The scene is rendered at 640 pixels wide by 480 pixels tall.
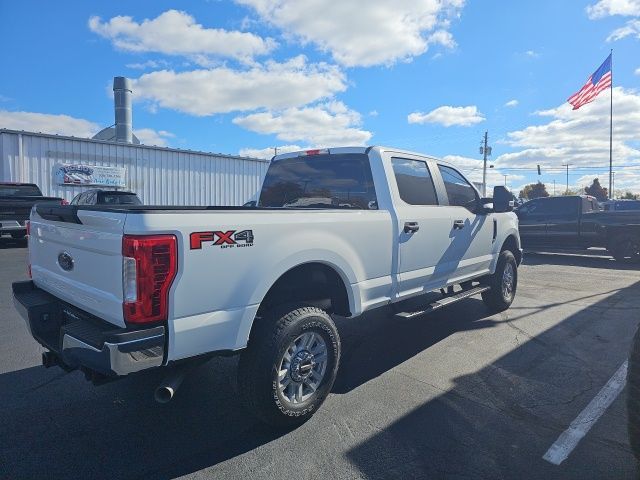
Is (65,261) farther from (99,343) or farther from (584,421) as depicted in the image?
(584,421)

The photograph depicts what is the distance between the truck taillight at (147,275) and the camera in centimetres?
227

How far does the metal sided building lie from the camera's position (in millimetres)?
16000

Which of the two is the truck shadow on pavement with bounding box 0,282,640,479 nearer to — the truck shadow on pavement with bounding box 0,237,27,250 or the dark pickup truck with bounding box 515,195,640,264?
the dark pickup truck with bounding box 515,195,640,264

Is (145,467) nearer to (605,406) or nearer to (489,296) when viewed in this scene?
(605,406)

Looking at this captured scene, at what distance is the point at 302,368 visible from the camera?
10.1ft

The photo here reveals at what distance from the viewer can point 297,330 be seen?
2.97m

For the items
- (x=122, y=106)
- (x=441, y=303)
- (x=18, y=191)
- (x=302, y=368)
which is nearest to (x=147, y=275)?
(x=302, y=368)

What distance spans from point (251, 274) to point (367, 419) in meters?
1.40

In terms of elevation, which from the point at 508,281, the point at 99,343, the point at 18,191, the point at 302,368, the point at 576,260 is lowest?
the point at 576,260

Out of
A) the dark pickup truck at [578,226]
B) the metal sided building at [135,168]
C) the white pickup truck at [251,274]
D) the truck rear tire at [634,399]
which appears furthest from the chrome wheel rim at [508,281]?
the metal sided building at [135,168]

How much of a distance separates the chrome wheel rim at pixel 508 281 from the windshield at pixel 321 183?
311 centimetres

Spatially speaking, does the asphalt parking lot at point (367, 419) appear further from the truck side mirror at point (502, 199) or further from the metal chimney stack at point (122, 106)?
the metal chimney stack at point (122, 106)

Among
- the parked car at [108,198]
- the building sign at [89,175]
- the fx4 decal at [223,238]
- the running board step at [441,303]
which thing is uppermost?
the building sign at [89,175]

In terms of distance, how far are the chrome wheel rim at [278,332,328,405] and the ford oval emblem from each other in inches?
59.0
